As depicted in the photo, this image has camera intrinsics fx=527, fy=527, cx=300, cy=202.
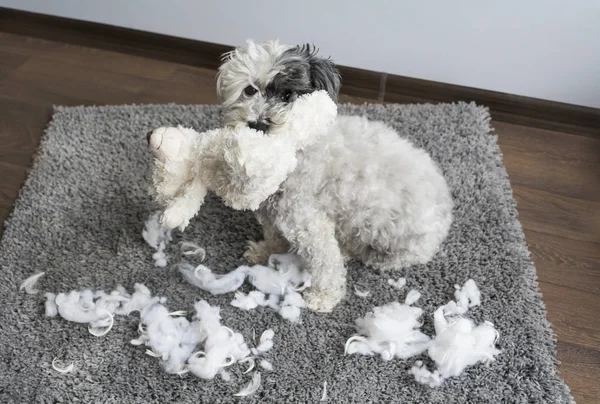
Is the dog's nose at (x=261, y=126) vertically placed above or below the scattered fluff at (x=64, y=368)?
above

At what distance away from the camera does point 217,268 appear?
1531mm

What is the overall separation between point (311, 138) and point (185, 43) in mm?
1303

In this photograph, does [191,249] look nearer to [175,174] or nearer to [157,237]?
[157,237]

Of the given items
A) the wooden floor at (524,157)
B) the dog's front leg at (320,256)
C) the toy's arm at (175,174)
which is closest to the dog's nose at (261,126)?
the toy's arm at (175,174)

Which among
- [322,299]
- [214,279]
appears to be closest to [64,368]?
[214,279]

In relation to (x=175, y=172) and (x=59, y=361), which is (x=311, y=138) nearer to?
(x=175, y=172)

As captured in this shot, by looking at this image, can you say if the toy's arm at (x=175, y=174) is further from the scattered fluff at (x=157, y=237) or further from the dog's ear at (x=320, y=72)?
the scattered fluff at (x=157, y=237)

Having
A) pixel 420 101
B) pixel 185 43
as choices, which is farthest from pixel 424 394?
pixel 185 43

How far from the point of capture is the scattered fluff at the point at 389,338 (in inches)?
52.2

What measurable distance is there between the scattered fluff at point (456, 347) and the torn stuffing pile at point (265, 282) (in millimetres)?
355

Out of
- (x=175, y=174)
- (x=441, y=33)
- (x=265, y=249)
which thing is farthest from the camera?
(x=441, y=33)

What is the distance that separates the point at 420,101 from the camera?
2.07 metres

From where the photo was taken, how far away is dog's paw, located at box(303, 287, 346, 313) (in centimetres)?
141

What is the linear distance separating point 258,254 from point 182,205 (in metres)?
0.43
